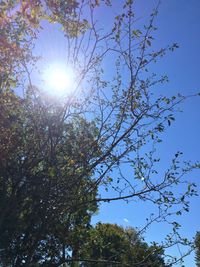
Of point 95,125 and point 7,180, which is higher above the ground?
point 95,125

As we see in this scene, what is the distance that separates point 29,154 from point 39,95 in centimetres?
160

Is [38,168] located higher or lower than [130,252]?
higher

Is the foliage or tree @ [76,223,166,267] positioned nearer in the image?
the foliage

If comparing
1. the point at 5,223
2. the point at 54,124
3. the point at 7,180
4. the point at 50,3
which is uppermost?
the point at 50,3

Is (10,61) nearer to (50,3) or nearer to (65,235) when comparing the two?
(50,3)

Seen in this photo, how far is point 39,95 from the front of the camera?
34.3 ft

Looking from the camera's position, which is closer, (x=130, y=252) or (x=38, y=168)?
(x=38, y=168)

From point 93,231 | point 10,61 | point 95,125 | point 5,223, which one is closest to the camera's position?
point 10,61

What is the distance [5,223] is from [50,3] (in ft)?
17.9

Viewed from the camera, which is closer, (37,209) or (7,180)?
A: (37,209)

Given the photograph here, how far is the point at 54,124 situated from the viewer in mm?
9688

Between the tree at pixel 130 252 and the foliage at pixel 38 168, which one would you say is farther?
the tree at pixel 130 252

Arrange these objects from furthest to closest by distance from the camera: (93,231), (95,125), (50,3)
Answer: (93,231) < (95,125) < (50,3)

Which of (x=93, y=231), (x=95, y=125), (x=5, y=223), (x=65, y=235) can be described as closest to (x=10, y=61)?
(x=95, y=125)
